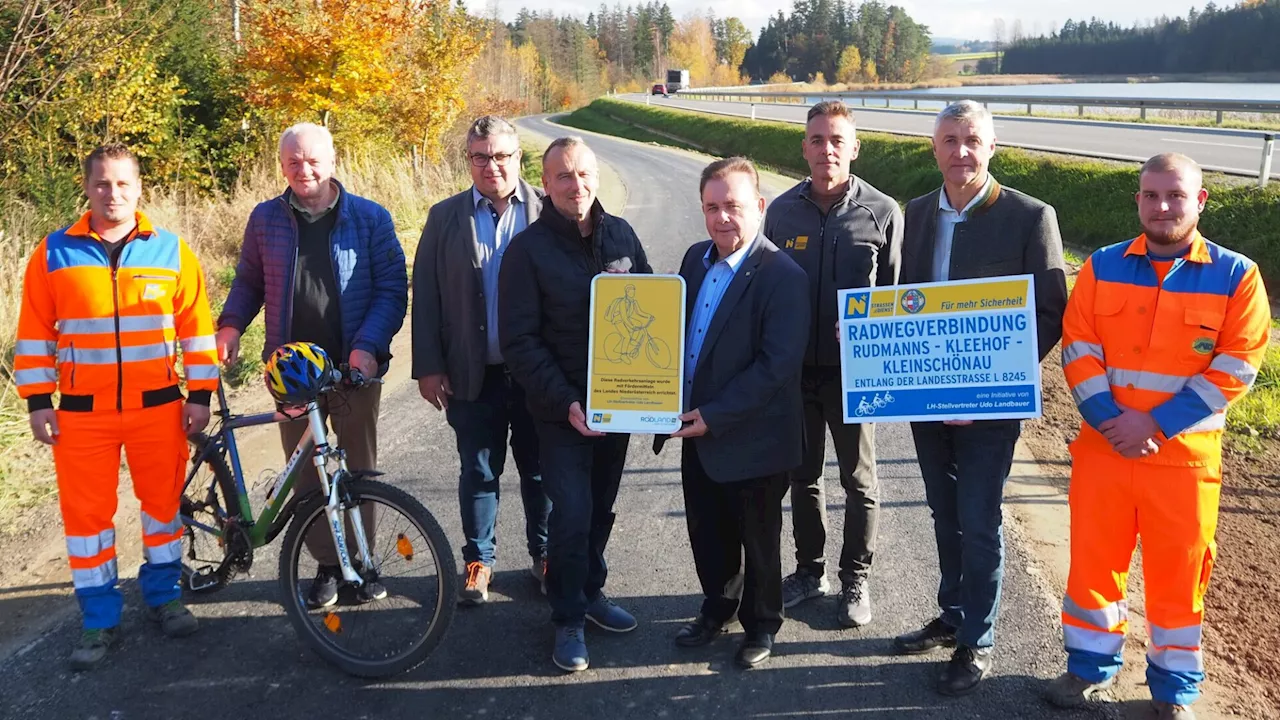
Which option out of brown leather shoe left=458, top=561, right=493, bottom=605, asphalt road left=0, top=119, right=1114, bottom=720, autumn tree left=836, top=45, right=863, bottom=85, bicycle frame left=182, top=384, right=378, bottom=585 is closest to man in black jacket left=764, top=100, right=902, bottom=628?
asphalt road left=0, top=119, right=1114, bottom=720

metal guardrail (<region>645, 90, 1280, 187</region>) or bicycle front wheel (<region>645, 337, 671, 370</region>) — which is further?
metal guardrail (<region>645, 90, 1280, 187</region>)

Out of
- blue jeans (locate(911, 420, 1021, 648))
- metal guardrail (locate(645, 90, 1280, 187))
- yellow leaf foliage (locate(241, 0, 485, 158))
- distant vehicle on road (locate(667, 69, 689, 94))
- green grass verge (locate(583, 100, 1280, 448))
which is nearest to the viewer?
blue jeans (locate(911, 420, 1021, 648))

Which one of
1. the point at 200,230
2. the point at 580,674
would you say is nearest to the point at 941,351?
the point at 580,674

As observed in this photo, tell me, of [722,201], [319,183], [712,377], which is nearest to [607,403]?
[712,377]

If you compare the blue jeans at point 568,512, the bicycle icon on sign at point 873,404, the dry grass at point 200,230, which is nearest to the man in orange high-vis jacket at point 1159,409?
the bicycle icon on sign at point 873,404

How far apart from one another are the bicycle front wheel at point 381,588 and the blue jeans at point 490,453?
16.2 inches

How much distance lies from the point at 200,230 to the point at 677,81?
290 feet

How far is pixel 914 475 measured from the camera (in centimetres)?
599

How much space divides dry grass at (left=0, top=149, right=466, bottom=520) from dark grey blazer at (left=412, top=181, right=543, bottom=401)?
2.90 m

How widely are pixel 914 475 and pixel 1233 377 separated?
9.45ft

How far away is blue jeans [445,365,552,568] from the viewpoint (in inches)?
173

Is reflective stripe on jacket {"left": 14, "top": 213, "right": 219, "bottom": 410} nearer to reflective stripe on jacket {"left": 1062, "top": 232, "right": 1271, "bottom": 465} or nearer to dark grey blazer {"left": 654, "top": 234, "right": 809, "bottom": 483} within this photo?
dark grey blazer {"left": 654, "top": 234, "right": 809, "bottom": 483}

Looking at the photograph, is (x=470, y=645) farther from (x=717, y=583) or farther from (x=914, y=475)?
(x=914, y=475)

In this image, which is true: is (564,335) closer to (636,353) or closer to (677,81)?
(636,353)
